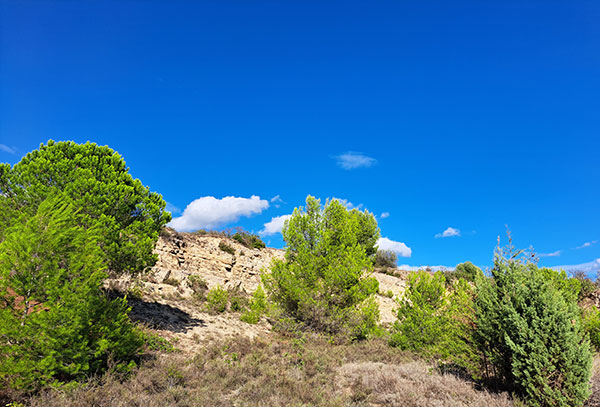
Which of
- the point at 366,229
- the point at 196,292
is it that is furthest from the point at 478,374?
the point at 366,229

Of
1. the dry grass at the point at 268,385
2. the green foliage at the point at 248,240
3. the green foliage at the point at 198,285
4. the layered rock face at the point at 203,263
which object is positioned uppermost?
the green foliage at the point at 248,240

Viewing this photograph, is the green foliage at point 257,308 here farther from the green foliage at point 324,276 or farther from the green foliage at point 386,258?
the green foliage at point 386,258

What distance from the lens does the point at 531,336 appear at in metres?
6.53

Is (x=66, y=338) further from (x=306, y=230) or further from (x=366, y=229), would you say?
(x=366, y=229)

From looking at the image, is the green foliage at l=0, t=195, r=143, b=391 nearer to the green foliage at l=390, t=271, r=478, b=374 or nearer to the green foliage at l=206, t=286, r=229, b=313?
the green foliage at l=206, t=286, r=229, b=313

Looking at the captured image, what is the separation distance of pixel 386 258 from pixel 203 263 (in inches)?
1358

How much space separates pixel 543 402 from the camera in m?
6.21

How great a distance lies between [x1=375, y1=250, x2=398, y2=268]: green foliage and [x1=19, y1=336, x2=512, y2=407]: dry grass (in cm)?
4015

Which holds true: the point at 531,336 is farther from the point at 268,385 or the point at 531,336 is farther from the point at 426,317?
the point at 426,317

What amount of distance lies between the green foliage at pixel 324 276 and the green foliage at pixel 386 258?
115 ft

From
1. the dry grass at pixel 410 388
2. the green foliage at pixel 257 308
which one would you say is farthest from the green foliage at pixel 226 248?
the dry grass at pixel 410 388

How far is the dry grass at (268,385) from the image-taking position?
6805 mm

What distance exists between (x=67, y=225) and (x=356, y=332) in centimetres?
1291

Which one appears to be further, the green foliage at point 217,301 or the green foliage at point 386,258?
the green foliage at point 386,258
